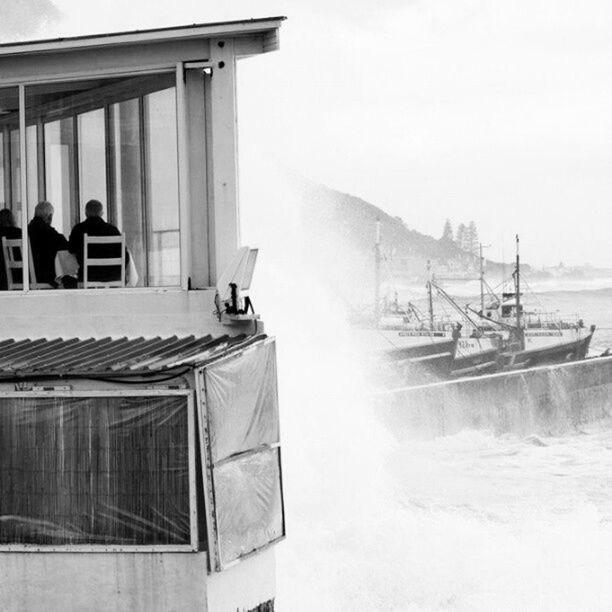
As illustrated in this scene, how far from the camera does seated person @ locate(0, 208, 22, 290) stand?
10555 mm

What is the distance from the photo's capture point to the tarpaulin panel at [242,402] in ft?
29.1

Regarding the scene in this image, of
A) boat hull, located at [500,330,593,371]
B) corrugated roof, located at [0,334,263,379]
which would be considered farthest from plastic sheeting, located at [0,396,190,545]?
boat hull, located at [500,330,593,371]

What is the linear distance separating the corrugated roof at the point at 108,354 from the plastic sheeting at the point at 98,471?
0.66 feet

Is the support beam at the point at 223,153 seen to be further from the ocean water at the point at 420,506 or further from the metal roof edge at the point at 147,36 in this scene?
the ocean water at the point at 420,506

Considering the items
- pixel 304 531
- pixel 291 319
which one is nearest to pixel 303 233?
pixel 291 319

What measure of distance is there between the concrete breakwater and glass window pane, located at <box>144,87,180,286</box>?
3732cm

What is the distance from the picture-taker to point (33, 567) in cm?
884

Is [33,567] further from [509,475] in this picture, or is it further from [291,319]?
[291,319]

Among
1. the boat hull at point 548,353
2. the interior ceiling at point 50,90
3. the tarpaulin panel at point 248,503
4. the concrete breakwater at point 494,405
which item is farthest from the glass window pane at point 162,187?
the boat hull at point 548,353

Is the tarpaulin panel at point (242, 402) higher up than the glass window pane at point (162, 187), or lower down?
lower down

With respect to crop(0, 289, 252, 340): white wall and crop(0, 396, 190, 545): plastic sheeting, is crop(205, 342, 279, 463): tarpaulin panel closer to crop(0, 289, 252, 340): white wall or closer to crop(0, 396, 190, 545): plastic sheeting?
crop(0, 396, 190, 545): plastic sheeting

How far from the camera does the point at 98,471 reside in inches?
348

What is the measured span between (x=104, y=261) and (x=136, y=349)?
4.00 ft

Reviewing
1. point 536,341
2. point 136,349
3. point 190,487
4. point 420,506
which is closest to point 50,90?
point 136,349
